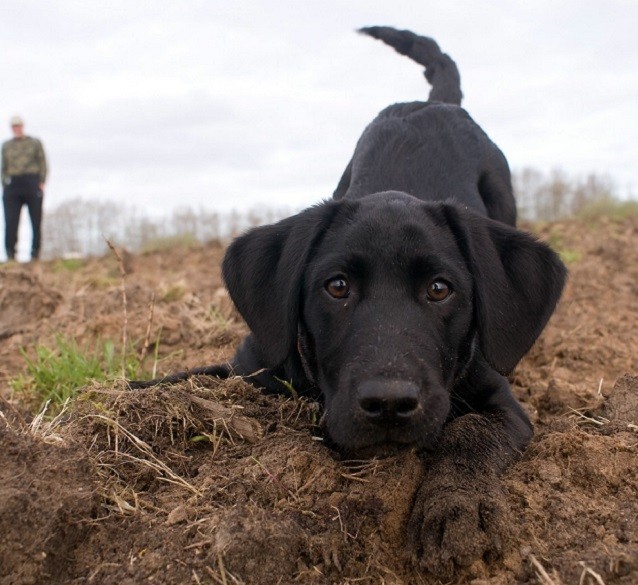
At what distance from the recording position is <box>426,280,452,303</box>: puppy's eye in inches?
127

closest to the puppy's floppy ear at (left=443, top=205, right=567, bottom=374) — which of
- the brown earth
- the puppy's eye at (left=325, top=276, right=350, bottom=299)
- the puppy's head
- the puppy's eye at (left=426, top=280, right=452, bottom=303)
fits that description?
the puppy's head

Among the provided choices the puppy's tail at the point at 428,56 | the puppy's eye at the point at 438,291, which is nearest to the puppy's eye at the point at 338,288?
the puppy's eye at the point at 438,291

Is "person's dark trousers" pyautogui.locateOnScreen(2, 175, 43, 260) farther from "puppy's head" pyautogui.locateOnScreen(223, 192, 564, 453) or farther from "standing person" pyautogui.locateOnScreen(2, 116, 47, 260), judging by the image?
"puppy's head" pyautogui.locateOnScreen(223, 192, 564, 453)

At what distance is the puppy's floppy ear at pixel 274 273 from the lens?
3.42 metres

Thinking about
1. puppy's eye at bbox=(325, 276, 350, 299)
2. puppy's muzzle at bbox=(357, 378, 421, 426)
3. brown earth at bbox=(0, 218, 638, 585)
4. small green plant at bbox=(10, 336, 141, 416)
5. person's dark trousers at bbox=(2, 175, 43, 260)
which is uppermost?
puppy's eye at bbox=(325, 276, 350, 299)

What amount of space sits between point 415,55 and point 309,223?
3.88 metres

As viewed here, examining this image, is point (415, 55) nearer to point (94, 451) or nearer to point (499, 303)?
point (499, 303)

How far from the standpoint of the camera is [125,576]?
240 cm

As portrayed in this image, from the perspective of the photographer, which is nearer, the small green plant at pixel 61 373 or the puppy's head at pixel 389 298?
the puppy's head at pixel 389 298

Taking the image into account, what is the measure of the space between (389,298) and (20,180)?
46.7ft

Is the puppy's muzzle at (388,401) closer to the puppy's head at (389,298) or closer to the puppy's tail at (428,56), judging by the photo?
the puppy's head at (389,298)

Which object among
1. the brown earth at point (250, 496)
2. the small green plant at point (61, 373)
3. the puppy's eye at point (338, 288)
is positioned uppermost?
the puppy's eye at point (338, 288)

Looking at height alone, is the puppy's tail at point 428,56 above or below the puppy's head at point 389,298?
above

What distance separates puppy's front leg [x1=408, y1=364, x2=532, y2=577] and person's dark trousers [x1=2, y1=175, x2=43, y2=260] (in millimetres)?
14232
